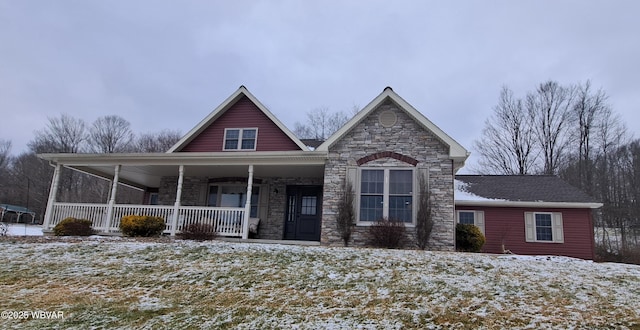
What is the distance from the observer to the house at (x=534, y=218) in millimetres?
14453

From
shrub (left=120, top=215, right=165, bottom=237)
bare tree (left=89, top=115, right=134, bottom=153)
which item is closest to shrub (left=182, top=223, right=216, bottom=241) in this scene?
shrub (left=120, top=215, right=165, bottom=237)

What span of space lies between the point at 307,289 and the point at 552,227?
39.7 ft

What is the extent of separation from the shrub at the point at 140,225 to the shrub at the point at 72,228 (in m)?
1.34

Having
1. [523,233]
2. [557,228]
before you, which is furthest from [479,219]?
[557,228]

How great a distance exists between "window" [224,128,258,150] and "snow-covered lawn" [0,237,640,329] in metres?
5.26

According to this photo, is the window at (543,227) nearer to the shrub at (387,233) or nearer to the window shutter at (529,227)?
the window shutter at (529,227)

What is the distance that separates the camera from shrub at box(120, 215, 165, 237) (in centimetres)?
1195

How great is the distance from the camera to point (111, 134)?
1598 inches

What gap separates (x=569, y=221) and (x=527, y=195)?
167cm

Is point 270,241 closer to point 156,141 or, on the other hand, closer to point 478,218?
point 478,218

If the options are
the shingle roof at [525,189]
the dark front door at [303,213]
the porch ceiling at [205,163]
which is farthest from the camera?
the shingle roof at [525,189]

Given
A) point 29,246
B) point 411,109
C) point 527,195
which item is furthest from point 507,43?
point 29,246

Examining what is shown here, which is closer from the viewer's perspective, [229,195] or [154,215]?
[154,215]

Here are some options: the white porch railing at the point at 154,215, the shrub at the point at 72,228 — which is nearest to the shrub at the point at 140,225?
the white porch railing at the point at 154,215
